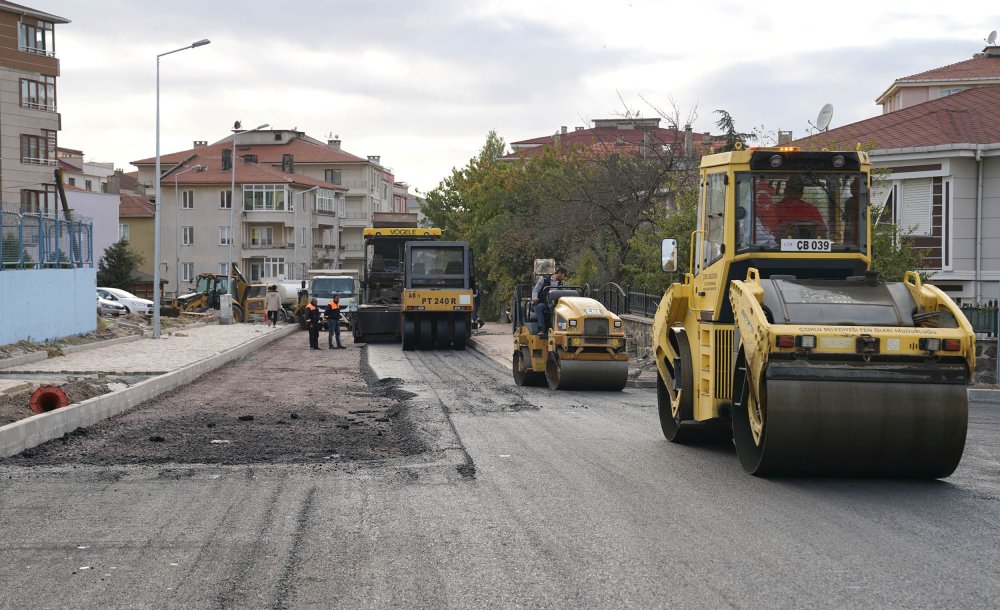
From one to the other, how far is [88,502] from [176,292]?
75403 millimetres

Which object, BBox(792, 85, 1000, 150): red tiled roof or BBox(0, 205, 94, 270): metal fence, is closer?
BBox(0, 205, 94, 270): metal fence

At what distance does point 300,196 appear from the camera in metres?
87.2

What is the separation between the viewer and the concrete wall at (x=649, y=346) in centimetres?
1891

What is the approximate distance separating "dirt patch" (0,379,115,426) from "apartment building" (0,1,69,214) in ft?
137

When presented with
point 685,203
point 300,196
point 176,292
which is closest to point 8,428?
point 685,203

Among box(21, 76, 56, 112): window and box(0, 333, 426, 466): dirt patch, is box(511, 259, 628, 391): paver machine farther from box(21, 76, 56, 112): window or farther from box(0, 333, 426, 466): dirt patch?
box(21, 76, 56, 112): window

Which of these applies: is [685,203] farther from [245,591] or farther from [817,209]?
[245,591]

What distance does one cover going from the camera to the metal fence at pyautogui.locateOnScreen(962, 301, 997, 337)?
62.2 feet

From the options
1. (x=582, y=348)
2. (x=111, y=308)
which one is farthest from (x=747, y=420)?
(x=111, y=308)

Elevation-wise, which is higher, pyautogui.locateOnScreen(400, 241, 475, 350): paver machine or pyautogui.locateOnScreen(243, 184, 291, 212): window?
pyautogui.locateOnScreen(243, 184, 291, 212): window

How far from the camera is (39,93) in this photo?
56438 mm

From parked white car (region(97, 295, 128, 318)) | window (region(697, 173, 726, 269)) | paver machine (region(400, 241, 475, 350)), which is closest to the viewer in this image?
window (region(697, 173, 726, 269))

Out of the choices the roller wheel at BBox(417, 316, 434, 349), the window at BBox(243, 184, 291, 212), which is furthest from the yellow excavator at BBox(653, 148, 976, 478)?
the window at BBox(243, 184, 291, 212)

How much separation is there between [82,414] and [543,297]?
8.82m
